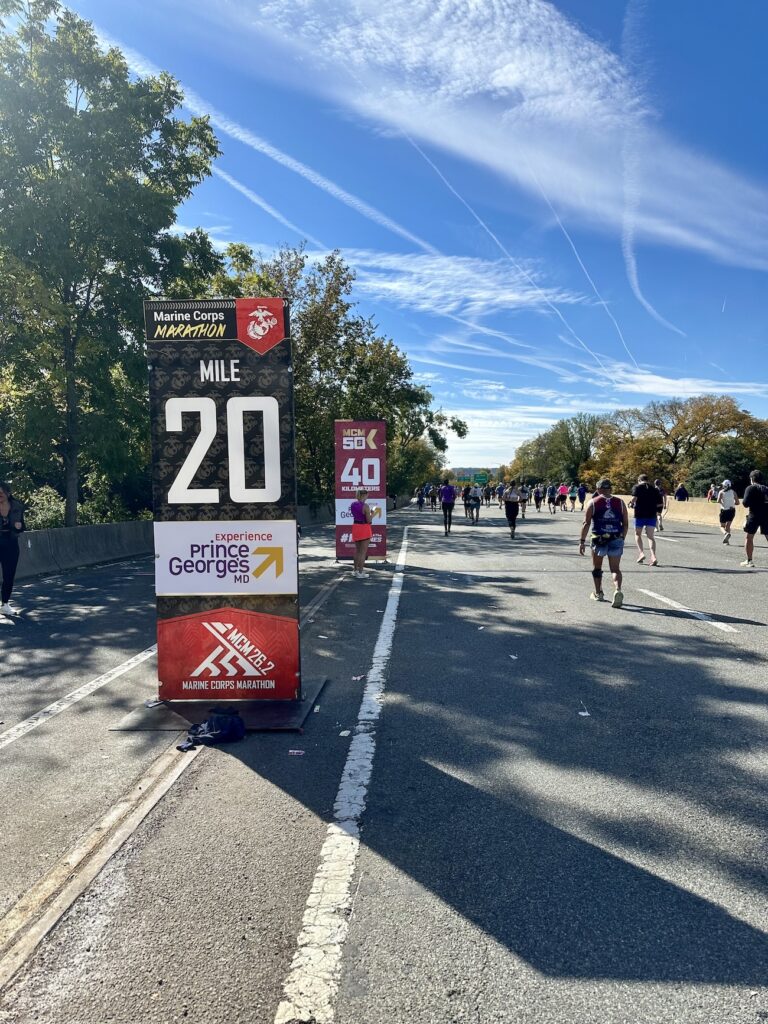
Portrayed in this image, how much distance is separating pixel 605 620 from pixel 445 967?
7.32 meters

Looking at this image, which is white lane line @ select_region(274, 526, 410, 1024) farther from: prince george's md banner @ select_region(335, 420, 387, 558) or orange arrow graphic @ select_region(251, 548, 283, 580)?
prince george's md banner @ select_region(335, 420, 387, 558)

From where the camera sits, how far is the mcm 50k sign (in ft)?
18.6

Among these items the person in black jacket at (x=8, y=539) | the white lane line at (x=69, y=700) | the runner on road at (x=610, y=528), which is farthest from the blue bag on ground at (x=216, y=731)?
the person in black jacket at (x=8, y=539)

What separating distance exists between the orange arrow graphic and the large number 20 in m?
0.46

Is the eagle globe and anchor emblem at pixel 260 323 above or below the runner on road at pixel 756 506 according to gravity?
above

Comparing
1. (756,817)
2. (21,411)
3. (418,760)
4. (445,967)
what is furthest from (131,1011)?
(21,411)

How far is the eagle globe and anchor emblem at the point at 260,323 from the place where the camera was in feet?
18.7

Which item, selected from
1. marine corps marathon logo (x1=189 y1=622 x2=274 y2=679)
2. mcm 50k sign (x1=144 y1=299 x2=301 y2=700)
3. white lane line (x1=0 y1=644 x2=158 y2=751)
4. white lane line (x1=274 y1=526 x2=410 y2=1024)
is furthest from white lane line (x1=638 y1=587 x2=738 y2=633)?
white lane line (x1=0 y1=644 x2=158 y2=751)

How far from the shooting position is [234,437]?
568 centimetres

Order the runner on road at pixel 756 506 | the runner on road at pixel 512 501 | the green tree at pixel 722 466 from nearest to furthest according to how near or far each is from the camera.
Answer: the runner on road at pixel 756 506, the runner on road at pixel 512 501, the green tree at pixel 722 466

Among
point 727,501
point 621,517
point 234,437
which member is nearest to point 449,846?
point 234,437

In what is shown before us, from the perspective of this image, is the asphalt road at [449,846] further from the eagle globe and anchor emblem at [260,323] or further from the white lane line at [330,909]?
the eagle globe and anchor emblem at [260,323]

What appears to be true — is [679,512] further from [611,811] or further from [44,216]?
[611,811]

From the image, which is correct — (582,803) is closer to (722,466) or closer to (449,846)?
(449,846)
